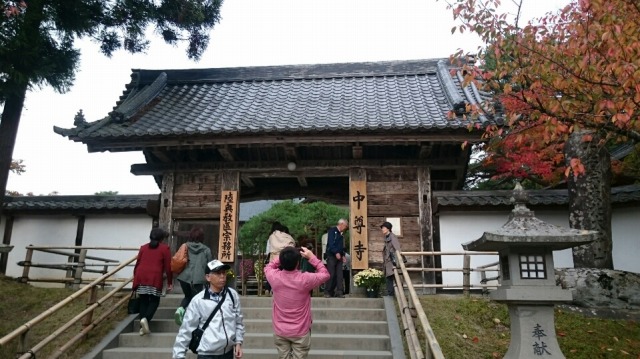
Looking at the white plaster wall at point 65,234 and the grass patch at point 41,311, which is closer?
the grass patch at point 41,311

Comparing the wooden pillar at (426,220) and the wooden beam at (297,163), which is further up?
the wooden beam at (297,163)

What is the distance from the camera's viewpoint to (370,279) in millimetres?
9383

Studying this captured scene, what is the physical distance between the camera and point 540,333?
19.7 ft

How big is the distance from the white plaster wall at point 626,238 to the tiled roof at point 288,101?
421cm

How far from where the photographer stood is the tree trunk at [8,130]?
10445 mm

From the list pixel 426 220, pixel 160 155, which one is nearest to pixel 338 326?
pixel 426 220

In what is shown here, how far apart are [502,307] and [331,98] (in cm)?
744

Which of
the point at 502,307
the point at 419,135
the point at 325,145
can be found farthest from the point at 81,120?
the point at 502,307

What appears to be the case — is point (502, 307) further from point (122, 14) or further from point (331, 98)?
point (122, 14)

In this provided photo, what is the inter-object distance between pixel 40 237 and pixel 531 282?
1180cm

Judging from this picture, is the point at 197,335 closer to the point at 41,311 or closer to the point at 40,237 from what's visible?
the point at 41,311

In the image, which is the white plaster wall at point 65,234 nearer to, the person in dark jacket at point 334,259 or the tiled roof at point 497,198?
the person in dark jacket at point 334,259

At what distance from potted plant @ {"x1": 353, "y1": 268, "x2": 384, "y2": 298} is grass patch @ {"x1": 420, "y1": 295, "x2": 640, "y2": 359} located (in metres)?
1.07

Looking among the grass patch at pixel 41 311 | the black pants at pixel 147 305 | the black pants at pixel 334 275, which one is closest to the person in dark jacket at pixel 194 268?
the black pants at pixel 147 305
